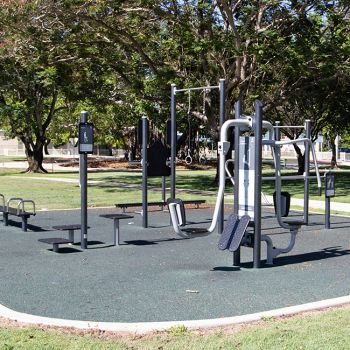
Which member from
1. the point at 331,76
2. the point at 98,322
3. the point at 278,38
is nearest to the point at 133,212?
the point at 278,38

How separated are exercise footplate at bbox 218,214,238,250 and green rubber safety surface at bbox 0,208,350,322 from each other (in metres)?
0.38

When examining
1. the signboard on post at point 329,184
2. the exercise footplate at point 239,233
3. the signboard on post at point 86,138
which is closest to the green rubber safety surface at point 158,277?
the exercise footplate at point 239,233

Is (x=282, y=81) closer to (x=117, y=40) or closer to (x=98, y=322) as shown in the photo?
(x=117, y=40)

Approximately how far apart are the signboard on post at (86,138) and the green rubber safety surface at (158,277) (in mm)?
1600

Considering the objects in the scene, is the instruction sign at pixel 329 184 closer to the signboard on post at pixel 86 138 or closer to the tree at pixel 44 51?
the signboard on post at pixel 86 138

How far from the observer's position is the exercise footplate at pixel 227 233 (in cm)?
816

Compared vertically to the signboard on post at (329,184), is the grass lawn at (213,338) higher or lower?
lower

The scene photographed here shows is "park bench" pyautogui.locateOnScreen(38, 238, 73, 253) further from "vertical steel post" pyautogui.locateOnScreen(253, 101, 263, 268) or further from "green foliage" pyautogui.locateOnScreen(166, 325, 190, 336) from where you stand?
"green foliage" pyautogui.locateOnScreen(166, 325, 190, 336)

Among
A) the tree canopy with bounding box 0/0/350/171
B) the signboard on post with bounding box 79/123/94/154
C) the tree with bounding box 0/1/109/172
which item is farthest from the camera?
the tree canopy with bounding box 0/0/350/171

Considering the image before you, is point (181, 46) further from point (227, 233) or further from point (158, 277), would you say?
point (158, 277)

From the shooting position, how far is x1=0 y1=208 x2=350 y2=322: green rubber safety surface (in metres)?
6.42

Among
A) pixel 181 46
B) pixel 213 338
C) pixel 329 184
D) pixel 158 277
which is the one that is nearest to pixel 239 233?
pixel 158 277

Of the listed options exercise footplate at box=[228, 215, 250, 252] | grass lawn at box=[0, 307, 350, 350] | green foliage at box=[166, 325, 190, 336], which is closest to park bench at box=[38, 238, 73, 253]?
exercise footplate at box=[228, 215, 250, 252]

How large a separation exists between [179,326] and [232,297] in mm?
1374
